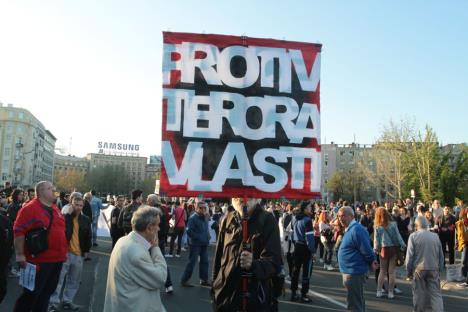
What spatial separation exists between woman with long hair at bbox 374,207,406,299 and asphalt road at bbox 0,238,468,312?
0.43 m

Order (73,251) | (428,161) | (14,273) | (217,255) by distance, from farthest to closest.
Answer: (428,161)
(14,273)
(73,251)
(217,255)

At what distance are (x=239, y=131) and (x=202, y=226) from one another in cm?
682

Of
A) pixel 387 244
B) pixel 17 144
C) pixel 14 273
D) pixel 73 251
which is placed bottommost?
pixel 14 273

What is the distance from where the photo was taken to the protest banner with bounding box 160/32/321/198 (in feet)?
14.1

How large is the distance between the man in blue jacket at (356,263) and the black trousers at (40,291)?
4.13m

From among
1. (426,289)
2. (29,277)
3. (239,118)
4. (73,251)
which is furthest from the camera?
(426,289)

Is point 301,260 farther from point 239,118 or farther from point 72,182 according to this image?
point 72,182

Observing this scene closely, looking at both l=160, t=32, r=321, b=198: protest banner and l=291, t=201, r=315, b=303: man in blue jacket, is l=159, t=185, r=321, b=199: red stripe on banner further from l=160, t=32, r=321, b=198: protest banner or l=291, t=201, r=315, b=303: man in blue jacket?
l=291, t=201, r=315, b=303: man in blue jacket

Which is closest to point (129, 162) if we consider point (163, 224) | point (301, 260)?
point (163, 224)

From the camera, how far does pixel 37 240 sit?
5652mm

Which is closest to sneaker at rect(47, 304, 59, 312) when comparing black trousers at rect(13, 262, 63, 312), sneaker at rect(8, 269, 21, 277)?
black trousers at rect(13, 262, 63, 312)

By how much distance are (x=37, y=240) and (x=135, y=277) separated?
2.66 meters

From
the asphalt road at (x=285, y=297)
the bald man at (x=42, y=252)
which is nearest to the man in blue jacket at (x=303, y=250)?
the asphalt road at (x=285, y=297)

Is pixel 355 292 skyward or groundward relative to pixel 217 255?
groundward
